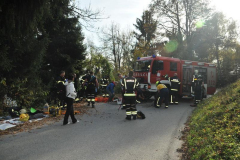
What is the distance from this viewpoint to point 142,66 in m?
13.9

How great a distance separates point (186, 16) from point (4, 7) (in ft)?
78.4

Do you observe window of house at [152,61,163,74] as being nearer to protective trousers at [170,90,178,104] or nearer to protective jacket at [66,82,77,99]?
protective trousers at [170,90,178,104]

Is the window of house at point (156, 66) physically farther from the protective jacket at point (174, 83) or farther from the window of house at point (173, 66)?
the protective jacket at point (174, 83)

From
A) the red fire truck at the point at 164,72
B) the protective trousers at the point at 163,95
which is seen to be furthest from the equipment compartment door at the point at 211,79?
the protective trousers at the point at 163,95

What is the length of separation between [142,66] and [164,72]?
1477 millimetres

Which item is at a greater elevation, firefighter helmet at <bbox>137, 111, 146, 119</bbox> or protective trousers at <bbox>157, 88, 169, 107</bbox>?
protective trousers at <bbox>157, 88, 169, 107</bbox>

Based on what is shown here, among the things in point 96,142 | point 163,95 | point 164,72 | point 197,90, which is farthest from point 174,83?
point 96,142

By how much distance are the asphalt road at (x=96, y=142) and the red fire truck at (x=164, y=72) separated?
592cm

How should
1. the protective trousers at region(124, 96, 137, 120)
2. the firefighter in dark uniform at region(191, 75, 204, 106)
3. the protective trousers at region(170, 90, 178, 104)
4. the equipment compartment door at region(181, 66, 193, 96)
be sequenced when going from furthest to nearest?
the equipment compartment door at region(181, 66, 193, 96), the protective trousers at region(170, 90, 178, 104), the firefighter in dark uniform at region(191, 75, 204, 106), the protective trousers at region(124, 96, 137, 120)

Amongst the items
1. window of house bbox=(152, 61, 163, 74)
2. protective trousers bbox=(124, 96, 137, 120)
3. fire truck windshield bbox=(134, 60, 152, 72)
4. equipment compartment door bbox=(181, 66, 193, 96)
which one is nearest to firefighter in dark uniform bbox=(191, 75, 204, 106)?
equipment compartment door bbox=(181, 66, 193, 96)

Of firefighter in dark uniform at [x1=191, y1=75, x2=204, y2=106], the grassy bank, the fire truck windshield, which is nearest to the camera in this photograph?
the grassy bank

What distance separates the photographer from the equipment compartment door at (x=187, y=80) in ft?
46.4

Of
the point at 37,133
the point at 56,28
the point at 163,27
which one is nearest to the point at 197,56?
the point at 163,27

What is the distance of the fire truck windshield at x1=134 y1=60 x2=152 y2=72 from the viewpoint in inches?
529
